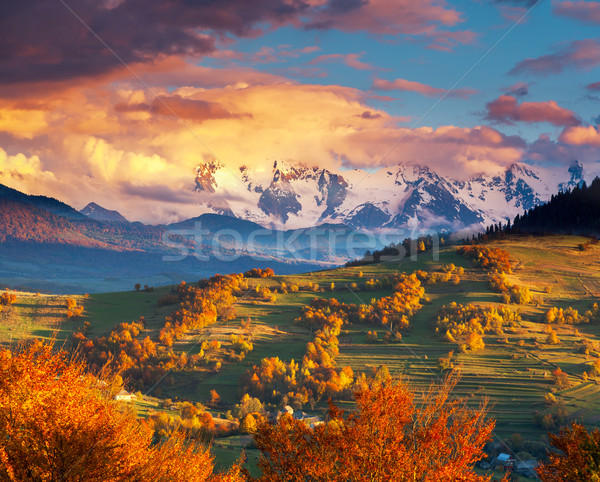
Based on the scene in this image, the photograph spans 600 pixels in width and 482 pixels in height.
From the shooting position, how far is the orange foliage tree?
2470cm

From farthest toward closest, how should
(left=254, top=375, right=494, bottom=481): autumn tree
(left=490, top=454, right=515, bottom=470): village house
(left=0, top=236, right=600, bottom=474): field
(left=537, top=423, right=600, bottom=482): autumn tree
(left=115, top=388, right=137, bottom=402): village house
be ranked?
(left=0, top=236, right=600, bottom=474): field < (left=490, top=454, right=515, bottom=470): village house < (left=115, top=388, right=137, bottom=402): village house < (left=537, top=423, right=600, bottom=482): autumn tree < (left=254, top=375, right=494, bottom=481): autumn tree

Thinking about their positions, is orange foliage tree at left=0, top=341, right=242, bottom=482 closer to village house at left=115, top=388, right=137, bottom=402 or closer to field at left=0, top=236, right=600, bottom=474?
village house at left=115, top=388, right=137, bottom=402

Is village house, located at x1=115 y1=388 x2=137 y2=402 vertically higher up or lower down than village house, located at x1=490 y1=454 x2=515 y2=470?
higher up

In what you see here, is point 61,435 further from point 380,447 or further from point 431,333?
point 431,333

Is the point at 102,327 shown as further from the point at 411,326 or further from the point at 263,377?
the point at 411,326

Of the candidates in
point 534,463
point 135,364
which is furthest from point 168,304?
point 534,463

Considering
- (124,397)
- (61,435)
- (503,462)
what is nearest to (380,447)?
(61,435)

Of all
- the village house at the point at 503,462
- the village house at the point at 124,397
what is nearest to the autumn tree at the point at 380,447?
the village house at the point at 124,397

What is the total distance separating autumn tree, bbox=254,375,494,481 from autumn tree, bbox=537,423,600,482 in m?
4.84

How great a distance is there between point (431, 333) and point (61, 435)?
307 feet

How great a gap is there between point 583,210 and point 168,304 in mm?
108429

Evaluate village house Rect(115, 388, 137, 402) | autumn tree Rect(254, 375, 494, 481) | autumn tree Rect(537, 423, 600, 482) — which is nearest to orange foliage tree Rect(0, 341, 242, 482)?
autumn tree Rect(254, 375, 494, 481)

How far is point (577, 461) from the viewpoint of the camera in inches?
1071

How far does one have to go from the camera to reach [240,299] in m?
147
